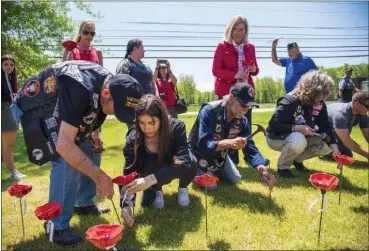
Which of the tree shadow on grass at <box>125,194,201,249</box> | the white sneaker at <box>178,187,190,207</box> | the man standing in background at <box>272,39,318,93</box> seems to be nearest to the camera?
the tree shadow on grass at <box>125,194,201,249</box>

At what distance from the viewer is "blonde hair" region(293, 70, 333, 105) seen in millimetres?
3695

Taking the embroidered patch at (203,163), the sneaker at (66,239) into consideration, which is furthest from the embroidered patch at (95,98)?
the embroidered patch at (203,163)

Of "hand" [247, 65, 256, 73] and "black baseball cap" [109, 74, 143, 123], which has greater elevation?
"hand" [247, 65, 256, 73]

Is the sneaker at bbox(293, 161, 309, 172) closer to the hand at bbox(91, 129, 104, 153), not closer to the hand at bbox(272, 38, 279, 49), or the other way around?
the hand at bbox(272, 38, 279, 49)

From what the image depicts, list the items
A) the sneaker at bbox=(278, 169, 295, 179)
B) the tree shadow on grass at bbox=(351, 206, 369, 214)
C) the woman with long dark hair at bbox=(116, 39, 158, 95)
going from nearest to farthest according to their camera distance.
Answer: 1. the tree shadow on grass at bbox=(351, 206, 369, 214)
2. the sneaker at bbox=(278, 169, 295, 179)
3. the woman with long dark hair at bbox=(116, 39, 158, 95)

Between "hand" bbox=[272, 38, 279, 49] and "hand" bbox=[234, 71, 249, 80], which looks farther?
"hand" bbox=[272, 38, 279, 49]

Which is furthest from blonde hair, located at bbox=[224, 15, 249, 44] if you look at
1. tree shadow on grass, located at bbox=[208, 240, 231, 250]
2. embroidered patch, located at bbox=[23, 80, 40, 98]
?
tree shadow on grass, located at bbox=[208, 240, 231, 250]

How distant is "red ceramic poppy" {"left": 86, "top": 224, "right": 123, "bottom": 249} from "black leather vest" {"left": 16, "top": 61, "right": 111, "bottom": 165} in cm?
73

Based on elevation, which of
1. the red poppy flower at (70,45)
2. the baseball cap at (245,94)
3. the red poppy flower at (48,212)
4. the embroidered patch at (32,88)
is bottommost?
the red poppy flower at (48,212)

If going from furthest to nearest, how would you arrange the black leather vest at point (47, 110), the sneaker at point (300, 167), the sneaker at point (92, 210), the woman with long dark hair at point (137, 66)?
the sneaker at point (300, 167) < the woman with long dark hair at point (137, 66) < the sneaker at point (92, 210) < the black leather vest at point (47, 110)

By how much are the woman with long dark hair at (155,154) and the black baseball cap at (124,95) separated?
299mm

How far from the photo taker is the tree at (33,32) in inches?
200

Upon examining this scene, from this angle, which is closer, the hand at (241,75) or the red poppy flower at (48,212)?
the red poppy flower at (48,212)

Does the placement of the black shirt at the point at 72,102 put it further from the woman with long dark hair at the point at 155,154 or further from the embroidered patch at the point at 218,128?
the embroidered patch at the point at 218,128
